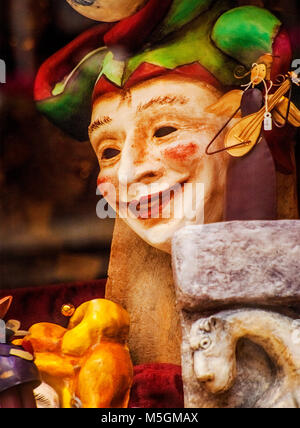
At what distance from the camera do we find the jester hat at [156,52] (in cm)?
320

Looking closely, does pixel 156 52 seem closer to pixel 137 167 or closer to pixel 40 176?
pixel 137 167

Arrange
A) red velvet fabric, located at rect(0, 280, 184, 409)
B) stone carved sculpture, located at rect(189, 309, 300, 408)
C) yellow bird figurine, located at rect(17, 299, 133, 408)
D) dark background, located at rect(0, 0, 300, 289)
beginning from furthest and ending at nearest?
dark background, located at rect(0, 0, 300, 289) → red velvet fabric, located at rect(0, 280, 184, 409) → yellow bird figurine, located at rect(17, 299, 133, 408) → stone carved sculpture, located at rect(189, 309, 300, 408)

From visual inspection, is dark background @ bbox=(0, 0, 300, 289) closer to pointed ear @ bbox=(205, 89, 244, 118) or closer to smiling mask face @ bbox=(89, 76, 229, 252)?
smiling mask face @ bbox=(89, 76, 229, 252)

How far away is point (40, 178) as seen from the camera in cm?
333

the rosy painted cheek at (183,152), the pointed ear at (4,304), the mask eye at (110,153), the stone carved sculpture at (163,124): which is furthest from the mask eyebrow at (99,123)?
the pointed ear at (4,304)

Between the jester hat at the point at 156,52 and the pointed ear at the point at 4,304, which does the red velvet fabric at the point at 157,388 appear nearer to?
the pointed ear at the point at 4,304

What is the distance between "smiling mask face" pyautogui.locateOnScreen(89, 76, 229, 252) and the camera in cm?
321

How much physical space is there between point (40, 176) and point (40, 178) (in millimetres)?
10

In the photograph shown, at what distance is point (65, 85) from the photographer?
3381 millimetres

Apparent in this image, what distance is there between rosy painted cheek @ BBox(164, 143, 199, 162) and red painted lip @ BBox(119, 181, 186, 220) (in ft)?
0.41

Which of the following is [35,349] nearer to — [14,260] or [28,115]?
[14,260]

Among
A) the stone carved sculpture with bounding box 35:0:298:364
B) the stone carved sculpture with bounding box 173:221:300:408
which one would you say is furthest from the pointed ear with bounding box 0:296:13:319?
the stone carved sculpture with bounding box 173:221:300:408

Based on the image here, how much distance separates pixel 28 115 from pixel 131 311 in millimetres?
1123

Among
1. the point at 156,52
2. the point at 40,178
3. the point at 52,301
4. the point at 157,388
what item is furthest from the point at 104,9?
the point at 157,388
